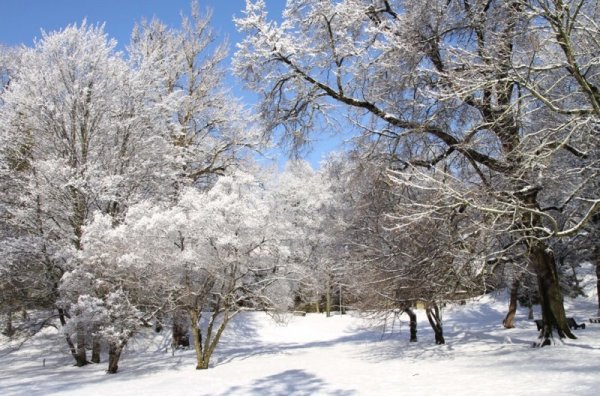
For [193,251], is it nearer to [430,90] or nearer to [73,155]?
[73,155]

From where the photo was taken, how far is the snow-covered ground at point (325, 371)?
8109 millimetres

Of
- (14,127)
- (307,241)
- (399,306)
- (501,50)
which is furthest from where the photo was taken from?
(307,241)

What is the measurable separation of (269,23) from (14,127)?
35.1 ft

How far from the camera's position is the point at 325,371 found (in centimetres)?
1227

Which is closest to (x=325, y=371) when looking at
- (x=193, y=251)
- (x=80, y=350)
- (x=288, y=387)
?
(x=288, y=387)

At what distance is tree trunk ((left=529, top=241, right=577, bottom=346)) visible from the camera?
10.6m

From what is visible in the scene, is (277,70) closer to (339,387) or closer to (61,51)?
(339,387)

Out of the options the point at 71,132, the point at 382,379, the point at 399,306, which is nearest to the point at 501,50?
the point at 382,379

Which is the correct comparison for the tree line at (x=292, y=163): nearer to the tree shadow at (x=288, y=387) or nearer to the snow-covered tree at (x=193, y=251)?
the snow-covered tree at (x=193, y=251)

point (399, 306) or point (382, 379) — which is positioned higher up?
point (399, 306)

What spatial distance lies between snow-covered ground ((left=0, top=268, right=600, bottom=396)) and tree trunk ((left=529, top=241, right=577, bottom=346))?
33cm

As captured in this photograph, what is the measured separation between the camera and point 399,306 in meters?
14.1

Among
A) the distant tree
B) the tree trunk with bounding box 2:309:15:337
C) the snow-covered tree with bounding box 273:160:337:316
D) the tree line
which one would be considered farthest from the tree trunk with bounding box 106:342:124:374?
the snow-covered tree with bounding box 273:160:337:316

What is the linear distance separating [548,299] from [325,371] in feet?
18.1
